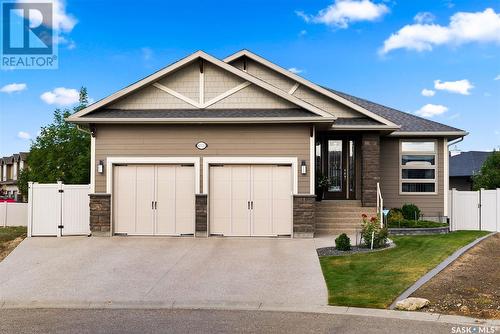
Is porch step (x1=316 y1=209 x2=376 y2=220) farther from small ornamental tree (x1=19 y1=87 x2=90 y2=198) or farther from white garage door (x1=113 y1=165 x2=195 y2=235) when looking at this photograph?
small ornamental tree (x1=19 y1=87 x2=90 y2=198)

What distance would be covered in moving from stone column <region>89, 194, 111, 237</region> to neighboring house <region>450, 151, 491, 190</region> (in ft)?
104

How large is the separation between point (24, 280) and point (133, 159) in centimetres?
545

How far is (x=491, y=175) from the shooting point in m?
30.5

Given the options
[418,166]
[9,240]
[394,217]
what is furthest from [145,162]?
[418,166]

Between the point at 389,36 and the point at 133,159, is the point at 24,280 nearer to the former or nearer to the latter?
the point at 133,159

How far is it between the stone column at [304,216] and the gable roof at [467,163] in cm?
2789

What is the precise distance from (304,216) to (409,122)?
24.6 feet

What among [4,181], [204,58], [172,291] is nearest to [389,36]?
[204,58]

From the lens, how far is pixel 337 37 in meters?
24.6

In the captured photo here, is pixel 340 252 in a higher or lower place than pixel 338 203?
lower

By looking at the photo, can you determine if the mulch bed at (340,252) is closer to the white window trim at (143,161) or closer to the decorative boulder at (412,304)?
the decorative boulder at (412,304)

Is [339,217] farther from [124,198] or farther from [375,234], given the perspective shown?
[124,198]

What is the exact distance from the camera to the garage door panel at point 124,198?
14.6 m

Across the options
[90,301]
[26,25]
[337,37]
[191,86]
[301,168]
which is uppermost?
[337,37]
